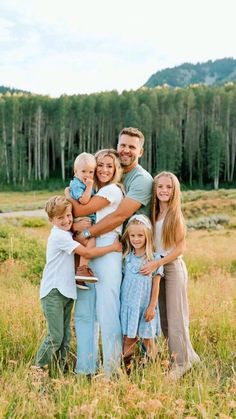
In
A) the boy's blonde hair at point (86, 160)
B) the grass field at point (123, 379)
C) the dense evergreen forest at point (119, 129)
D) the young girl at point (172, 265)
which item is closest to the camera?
the grass field at point (123, 379)

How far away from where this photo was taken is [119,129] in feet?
190

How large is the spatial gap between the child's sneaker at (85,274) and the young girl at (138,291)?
0.88 feet

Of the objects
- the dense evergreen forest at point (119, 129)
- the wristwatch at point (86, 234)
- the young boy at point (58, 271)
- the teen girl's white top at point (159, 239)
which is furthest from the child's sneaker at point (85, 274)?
the dense evergreen forest at point (119, 129)

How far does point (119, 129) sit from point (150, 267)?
5410cm

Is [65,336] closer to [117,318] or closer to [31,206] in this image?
[117,318]

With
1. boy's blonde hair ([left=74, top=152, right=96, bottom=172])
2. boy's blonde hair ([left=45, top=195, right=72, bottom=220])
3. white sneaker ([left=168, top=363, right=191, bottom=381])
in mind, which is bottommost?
white sneaker ([left=168, top=363, right=191, bottom=381])

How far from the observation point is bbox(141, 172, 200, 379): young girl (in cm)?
454

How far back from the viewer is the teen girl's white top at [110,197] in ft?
14.3

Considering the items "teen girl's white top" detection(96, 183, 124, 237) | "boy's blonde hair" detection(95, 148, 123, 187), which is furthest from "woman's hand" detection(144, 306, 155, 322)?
"boy's blonde hair" detection(95, 148, 123, 187)

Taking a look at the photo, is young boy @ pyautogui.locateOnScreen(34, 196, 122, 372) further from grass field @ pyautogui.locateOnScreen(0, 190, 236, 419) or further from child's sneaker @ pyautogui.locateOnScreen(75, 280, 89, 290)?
grass field @ pyautogui.locateOnScreen(0, 190, 236, 419)

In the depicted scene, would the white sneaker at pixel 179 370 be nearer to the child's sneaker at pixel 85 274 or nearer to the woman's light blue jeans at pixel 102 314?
the woman's light blue jeans at pixel 102 314

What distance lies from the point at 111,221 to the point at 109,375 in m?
1.12

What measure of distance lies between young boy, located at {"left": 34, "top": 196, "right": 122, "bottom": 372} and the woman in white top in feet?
0.30

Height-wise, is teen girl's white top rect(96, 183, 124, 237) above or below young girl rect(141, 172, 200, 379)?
above
